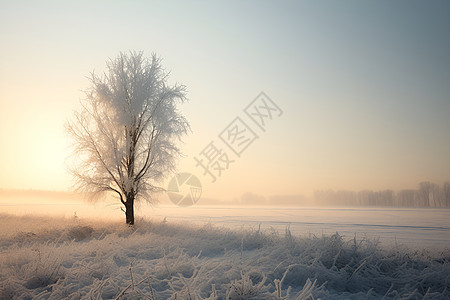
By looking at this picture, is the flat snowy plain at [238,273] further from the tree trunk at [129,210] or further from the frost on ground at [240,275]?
the tree trunk at [129,210]

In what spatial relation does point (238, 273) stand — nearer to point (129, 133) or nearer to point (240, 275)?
point (240, 275)

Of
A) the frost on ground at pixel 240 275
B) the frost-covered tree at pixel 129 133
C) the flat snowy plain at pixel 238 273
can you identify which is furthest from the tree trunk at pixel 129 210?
the frost on ground at pixel 240 275

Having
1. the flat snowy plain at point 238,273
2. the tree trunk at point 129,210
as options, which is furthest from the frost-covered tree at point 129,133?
the flat snowy plain at point 238,273

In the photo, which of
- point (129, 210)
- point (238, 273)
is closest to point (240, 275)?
point (238, 273)

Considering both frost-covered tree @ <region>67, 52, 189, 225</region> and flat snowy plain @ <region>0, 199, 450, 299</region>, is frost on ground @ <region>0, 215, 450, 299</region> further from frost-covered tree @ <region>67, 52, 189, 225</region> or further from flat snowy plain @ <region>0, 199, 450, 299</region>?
frost-covered tree @ <region>67, 52, 189, 225</region>

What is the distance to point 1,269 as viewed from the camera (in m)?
5.58

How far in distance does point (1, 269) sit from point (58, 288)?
2129 millimetres

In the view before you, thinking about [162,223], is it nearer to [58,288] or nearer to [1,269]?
[1,269]

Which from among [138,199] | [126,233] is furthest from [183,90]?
[126,233]

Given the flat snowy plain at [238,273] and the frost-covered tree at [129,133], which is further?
the frost-covered tree at [129,133]

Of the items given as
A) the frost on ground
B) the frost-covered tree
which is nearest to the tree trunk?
the frost-covered tree

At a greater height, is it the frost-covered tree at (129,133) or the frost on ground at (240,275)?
the frost-covered tree at (129,133)

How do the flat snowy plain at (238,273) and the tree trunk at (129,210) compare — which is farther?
the tree trunk at (129,210)

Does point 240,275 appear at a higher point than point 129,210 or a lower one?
higher
